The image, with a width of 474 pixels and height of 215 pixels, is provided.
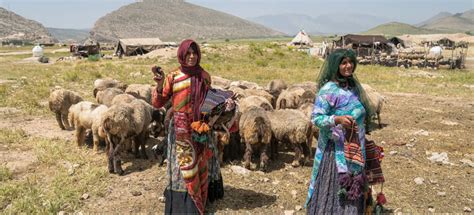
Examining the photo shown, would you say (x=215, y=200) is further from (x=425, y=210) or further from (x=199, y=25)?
(x=199, y=25)

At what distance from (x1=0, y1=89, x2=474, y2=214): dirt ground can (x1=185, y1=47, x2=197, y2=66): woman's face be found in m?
2.18

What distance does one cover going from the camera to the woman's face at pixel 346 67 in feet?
11.9

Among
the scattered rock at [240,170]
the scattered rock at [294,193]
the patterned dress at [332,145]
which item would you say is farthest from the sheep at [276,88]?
the patterned dress at [332,145]

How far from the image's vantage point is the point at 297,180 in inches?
250

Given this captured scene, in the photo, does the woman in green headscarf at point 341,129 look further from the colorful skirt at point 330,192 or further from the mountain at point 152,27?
the mountain at point 152,27

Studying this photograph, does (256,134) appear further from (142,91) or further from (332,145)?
(142,91)

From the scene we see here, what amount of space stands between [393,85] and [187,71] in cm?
1547

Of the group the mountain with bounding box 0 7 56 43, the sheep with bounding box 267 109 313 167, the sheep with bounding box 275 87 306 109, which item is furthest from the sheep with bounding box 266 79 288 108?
the mountain with bounding box 0 7 56 43

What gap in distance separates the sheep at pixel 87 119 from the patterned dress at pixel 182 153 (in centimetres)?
319

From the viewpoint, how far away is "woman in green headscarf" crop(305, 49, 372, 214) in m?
3.66

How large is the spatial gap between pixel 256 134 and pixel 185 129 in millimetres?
2444

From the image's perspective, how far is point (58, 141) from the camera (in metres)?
8.16

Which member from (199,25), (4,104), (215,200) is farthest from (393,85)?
(199,25)

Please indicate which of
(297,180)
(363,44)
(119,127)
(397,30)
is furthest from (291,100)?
(397,30)
